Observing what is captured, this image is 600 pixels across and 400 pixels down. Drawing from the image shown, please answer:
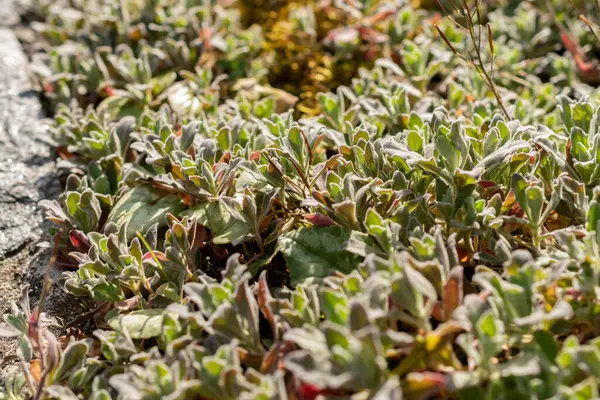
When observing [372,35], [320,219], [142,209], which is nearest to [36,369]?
[142,209]

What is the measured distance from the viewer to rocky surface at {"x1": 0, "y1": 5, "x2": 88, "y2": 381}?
3.00 meters

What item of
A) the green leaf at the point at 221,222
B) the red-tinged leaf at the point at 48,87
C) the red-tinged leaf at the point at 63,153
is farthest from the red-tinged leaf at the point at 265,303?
the red-tinged leaf at the point at 48,87

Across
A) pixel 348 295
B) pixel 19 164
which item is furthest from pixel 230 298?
pixel 19 164

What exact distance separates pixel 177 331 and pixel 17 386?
0.64 metres

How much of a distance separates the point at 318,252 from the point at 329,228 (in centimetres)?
13

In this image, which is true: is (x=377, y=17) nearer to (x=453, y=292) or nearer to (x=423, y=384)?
(x=453, y=292)

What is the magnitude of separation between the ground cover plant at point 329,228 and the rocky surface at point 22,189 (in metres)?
0.12

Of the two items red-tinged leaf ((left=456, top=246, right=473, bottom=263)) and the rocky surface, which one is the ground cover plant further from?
the rocky surface

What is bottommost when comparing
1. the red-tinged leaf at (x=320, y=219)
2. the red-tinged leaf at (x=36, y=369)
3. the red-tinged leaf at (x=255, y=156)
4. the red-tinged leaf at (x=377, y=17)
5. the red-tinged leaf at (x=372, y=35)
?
the red-tinged leaf at (x=36, y=369)

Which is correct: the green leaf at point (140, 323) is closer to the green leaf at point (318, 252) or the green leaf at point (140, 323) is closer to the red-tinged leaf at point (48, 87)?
the green leaf at point (318, 252)

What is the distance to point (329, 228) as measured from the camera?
8.63 ft

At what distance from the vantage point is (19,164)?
12.1 feet

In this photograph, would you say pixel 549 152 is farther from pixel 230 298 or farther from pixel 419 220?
pixel 230 298

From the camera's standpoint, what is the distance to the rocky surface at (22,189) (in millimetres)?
3002
